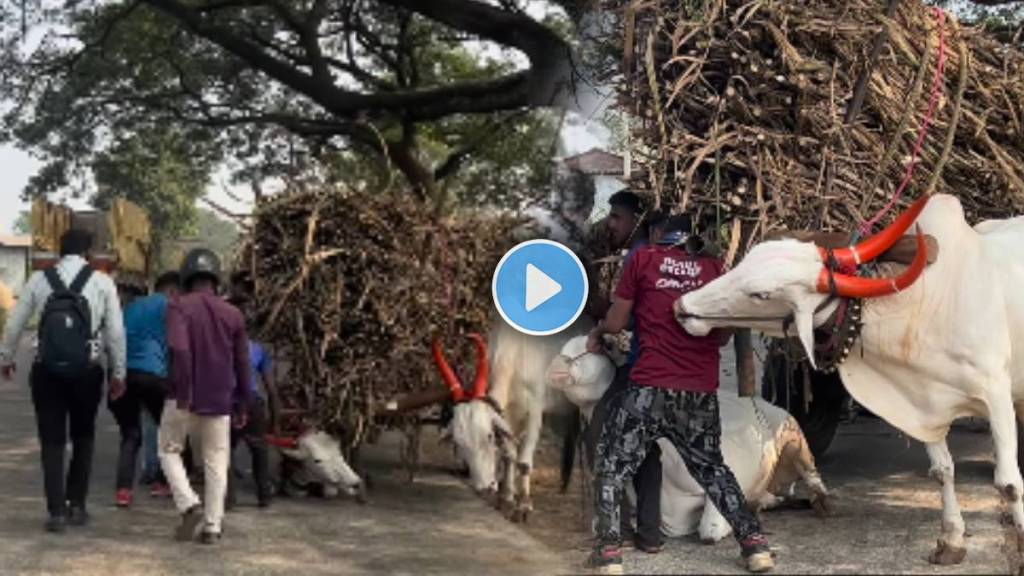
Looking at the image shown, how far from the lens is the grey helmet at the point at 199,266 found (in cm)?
714

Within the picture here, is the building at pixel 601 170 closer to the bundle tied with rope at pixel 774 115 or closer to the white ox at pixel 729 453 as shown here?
the bundle tied with rope at pixel 774 115

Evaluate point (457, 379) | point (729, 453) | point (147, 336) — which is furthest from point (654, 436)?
point (147, 336)

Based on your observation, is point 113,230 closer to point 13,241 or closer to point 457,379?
point 457,379

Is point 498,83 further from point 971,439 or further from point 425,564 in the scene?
point 425,564

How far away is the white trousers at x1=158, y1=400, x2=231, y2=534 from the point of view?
23.0ft

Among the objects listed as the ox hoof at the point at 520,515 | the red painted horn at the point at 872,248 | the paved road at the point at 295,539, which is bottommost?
the paved road at the point at 295,539

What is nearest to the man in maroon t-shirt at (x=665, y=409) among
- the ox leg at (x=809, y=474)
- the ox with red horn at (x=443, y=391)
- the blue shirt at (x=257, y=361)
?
the ox leg at (x=809, y=474)

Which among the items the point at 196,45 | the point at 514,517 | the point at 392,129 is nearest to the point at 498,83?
the point at 392,129

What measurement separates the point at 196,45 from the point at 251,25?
1366 mm

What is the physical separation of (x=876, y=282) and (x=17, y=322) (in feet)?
15.9

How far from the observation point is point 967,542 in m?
6.21

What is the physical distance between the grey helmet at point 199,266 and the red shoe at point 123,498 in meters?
1.61

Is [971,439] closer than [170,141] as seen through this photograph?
Yes

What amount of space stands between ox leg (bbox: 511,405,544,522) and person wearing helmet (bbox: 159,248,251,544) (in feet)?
5.98
